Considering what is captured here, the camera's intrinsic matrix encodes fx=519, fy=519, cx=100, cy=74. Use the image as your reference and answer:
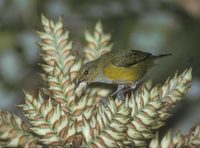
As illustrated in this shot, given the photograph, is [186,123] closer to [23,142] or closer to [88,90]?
[88,90]

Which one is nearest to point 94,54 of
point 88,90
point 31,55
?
point 88,90

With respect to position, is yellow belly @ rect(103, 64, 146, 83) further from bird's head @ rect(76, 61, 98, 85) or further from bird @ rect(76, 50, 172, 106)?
bird's head @ rect(76, 61, 98, 85)

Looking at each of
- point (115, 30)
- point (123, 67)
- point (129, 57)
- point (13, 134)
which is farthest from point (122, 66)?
point (13, 134)

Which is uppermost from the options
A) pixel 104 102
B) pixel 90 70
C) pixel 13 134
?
pixel 90 70

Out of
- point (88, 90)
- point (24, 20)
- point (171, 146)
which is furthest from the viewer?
point (24, 20)

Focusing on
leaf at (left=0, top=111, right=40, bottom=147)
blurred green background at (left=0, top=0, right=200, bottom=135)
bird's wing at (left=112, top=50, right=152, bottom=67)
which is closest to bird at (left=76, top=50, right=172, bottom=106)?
bird's wing at (left=112, top=50, right=152, bottom=67)

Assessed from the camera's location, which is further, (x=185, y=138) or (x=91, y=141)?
(x=185, y=138)

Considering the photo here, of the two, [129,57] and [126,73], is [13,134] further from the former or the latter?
[126,73]
